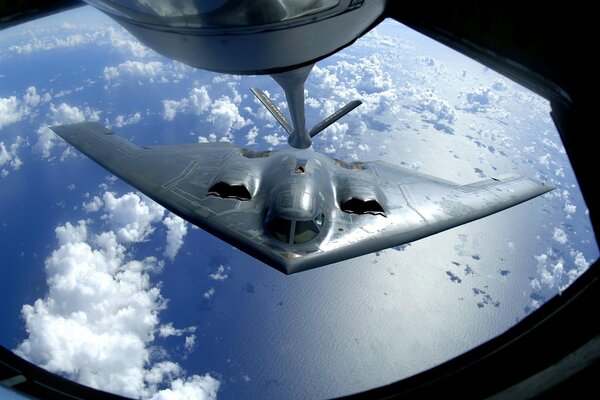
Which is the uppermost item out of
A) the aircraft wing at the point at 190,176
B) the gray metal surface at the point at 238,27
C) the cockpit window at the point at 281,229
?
the aircraft wing at the point at 190,176

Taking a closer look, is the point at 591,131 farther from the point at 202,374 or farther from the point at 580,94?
the point at 202,374

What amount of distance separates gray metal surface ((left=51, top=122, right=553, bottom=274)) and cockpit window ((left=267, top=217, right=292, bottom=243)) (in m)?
0.03

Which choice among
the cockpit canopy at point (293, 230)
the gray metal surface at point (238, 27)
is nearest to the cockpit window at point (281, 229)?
the cockpit canopy at point (293, 230)

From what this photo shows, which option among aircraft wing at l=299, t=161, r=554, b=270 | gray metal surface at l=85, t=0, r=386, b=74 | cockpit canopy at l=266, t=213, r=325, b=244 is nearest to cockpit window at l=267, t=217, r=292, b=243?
cockpit canopy at l=266, t=213, r=325, b=244

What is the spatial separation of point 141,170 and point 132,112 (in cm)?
7534

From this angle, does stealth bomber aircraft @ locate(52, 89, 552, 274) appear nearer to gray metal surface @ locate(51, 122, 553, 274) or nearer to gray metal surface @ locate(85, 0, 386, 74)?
gray metal surface @ locate(51, 122, 553, 274)

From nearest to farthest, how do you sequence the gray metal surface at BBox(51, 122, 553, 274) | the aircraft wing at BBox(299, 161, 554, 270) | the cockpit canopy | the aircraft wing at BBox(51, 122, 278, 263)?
1. the cockpit canopy
2. the gray metal surface at BBox(51, 122, 553, 274)
3. the aircraft wing at BBox(299, 161, 554, 270)
4. the aircraft wing at BBox(51, 122, 278, 263)

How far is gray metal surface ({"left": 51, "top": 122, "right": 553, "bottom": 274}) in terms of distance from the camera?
10.2 metres

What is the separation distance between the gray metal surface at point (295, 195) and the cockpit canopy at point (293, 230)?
34mm

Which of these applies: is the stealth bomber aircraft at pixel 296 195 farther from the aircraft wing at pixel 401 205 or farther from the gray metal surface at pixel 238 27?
the gray metal surface at pixel 238 27

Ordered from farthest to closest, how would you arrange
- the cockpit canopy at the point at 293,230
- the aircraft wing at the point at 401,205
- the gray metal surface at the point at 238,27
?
the aircraft wing at the point at 401,205 → the cockpit canopy at the point at 293,230 → the gray metal surface at the point at 238,27

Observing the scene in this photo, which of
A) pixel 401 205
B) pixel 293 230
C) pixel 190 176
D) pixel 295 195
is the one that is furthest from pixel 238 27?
pixel 190 176

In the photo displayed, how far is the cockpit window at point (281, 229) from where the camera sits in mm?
10133

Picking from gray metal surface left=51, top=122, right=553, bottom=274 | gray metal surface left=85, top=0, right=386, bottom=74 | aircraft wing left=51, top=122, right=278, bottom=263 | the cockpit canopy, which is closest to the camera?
gray metal surface left=85, top=0, right=386, bottom=74
